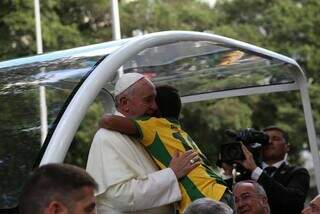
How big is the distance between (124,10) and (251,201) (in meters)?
23.5

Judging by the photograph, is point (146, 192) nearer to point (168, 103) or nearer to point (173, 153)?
point (173, 153)

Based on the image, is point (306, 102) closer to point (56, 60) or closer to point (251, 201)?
point (251, 201)

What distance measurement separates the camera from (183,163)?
4477 millimetres

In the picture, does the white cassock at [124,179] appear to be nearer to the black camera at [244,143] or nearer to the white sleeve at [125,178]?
the white sleeve at [125,178]

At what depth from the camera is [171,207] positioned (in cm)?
468

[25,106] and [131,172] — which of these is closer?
[131,172]

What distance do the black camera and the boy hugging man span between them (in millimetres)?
813

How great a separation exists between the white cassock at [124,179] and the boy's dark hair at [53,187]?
1.60 meters

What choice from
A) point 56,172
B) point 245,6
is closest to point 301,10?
point 245,6

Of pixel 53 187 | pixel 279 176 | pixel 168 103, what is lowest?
pixel 279 176

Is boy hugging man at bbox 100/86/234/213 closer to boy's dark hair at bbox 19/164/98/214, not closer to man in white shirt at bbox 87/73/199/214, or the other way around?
man in white shirt at bbox 87/73/199/214

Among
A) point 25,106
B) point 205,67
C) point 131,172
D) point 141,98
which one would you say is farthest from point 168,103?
point 205,67

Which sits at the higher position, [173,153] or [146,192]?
[173,153]

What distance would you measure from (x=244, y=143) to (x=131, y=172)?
1729 millimetres
